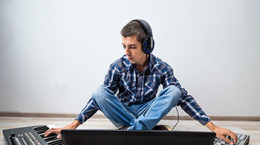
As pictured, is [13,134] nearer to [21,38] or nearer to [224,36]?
[21,38]

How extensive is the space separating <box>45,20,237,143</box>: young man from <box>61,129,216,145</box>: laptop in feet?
1.62

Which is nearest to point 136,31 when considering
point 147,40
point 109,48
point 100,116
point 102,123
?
point 147,40

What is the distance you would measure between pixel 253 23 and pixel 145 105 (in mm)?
1190

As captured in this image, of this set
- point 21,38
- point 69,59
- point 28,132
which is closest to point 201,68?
point 69,59

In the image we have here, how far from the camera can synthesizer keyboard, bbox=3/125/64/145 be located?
3.44 feet

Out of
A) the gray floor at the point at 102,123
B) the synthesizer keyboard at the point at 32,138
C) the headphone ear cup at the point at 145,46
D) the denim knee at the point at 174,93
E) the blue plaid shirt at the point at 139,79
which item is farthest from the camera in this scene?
the gray floor at the point at 102,123

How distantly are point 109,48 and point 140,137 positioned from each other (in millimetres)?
1437

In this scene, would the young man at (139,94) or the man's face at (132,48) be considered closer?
the young man at (139,94)

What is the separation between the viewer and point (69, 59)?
201cm

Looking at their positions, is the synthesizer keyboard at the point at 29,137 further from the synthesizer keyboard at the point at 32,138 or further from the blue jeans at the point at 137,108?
the blue jeans at the point at 137,108

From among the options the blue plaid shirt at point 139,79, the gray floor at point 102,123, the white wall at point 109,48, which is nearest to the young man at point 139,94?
the blue plaid shirt at point 139,79

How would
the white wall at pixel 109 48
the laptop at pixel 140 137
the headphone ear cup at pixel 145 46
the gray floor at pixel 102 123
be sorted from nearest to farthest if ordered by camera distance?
the laptop at pixel 140 137 < the headphone ear cup at pixel 145 46 < the gray floor at pixel 102 123 < the white wall at pixel 109 48

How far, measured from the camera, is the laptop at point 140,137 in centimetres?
59

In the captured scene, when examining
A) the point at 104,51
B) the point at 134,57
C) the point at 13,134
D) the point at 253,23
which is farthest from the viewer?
the point at 104,51
